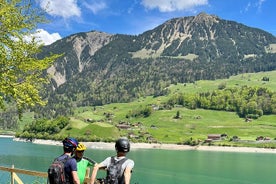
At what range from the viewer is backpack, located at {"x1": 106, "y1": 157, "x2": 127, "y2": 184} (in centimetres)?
813

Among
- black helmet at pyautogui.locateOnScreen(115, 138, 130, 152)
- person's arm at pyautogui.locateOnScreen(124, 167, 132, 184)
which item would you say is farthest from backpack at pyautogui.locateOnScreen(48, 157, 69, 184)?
person's arm at pyautogui.locateOnScreen(124, 167, 132, 184)

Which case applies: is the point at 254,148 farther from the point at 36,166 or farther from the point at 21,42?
the point at 21,42

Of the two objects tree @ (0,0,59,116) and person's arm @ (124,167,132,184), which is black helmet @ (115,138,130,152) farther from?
tree @ (0,0,59,116)

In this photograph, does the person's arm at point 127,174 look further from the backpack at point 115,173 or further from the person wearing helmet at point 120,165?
the backpack at point 115,173

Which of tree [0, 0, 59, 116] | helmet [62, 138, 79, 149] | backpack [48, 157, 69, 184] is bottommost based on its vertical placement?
backpack [48, 157, 69, 184]

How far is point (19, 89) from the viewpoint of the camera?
17734mm

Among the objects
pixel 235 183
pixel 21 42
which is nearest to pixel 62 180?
pixel 21 42

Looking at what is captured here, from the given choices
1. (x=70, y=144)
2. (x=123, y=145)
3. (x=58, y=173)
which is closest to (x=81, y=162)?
(x=70, y=144)

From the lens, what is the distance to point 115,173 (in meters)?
8.18

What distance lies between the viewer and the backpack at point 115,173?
26.7ft

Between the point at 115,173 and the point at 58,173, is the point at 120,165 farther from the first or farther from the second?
the point at 58,173

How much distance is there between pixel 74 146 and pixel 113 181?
1.58 m

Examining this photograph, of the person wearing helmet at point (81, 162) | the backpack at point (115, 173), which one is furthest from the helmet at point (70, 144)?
the backpack at point (115, 173)

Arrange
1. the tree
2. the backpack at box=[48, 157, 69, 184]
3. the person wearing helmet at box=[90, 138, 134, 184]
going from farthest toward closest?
the tree < the backpack at box=[48, 157, 69, 184] < the person wearing helmet at box=[90, 138, 134, 184]
